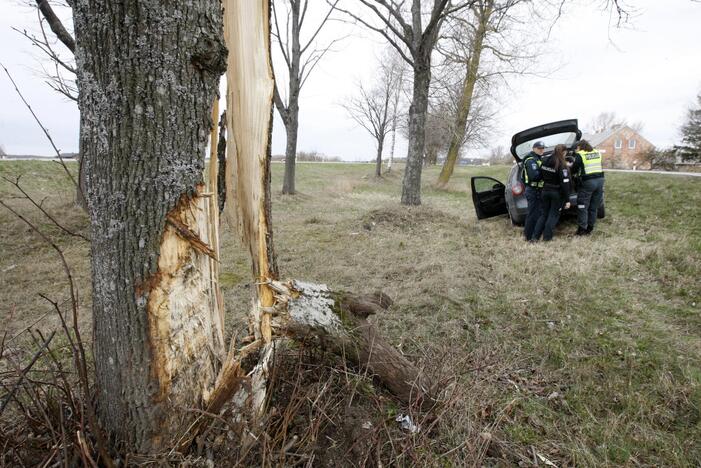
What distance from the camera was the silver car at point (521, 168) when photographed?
21.8ft

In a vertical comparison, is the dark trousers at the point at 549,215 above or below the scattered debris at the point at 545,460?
above

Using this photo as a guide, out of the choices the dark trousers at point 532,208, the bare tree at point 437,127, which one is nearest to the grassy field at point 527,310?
the dark trousers at point 532,208

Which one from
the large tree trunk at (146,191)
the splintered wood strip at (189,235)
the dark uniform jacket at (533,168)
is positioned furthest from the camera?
the dark uniform jacket at (533,168)

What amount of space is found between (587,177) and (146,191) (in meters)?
6.83

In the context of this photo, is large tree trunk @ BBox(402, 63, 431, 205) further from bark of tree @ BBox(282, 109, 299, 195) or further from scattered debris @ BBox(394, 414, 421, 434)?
scattered debris @ BBox(394, 414, 421, 434)

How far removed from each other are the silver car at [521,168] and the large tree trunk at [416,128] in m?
2.38

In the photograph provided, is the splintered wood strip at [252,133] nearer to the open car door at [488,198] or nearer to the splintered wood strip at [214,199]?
the splintered wood strip at [214,199]

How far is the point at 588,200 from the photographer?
6.28 meters

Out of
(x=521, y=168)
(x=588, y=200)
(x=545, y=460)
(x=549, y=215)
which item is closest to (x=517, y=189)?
(x=521, y=168)

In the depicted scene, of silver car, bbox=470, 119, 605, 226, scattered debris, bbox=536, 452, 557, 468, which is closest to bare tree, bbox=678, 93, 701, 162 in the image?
silver car, bbox=470, 119, 605, 226

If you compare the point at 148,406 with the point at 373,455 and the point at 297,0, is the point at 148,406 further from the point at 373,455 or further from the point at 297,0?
the point at 297,0

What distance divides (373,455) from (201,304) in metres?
1.23

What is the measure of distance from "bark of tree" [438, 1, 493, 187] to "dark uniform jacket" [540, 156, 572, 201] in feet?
22.2

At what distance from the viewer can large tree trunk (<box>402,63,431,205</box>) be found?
9430 mm
